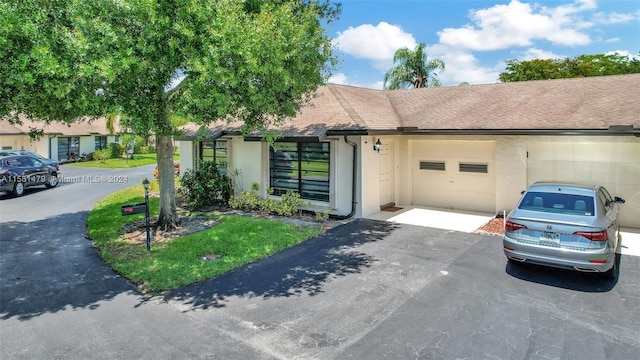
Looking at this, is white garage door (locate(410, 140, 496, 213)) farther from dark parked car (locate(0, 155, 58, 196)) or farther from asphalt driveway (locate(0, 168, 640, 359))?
dark parked car (locate(0, 155, 58, 196))

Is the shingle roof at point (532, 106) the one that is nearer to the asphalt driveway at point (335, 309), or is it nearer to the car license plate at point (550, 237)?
the asphalt driveway at point (335, 309)

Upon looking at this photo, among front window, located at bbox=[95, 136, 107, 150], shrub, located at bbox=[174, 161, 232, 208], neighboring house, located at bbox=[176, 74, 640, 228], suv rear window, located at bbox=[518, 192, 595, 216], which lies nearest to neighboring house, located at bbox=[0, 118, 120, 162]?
front window, located at bbox=[95, 136, 107, 150]

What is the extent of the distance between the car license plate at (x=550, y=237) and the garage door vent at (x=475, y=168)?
650cm

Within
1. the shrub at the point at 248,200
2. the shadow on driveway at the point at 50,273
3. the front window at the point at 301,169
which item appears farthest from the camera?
the shrub at the point at 248,200

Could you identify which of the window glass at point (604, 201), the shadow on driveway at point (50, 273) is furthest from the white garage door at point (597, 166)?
the shadow on driveway at point (50, 273)

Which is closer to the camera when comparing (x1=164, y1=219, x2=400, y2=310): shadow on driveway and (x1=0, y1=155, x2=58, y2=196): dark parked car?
(x1=164, y1=219, x2=400, y2=310): shadow on driveway

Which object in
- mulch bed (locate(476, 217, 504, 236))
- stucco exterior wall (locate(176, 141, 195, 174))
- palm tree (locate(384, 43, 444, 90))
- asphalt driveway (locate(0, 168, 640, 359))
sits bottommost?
asphalt driveway (locate(0, 168, 640, 359))

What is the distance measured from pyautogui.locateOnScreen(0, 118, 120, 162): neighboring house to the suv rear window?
2832cm

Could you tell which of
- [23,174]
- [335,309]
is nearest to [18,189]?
[23,174]

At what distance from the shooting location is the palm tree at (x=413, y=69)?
30.9 metres

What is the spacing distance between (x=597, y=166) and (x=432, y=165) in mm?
4864

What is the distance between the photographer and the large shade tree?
6719mm

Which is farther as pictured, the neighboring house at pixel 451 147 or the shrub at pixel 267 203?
the shrub at pixel 267 203

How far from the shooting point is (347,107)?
44.0ft
